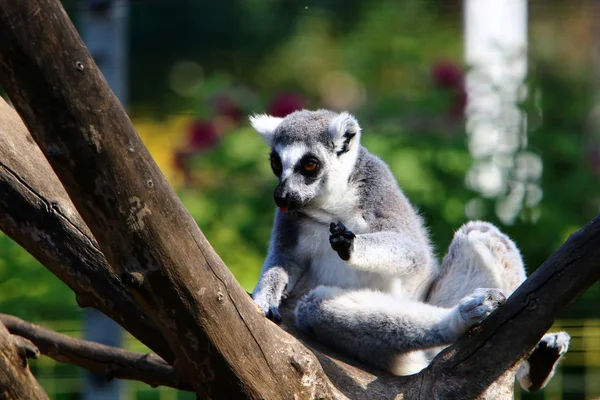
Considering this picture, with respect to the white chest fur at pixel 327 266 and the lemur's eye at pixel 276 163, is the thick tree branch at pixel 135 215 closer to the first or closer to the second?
the white chest fur at pixel 327 266

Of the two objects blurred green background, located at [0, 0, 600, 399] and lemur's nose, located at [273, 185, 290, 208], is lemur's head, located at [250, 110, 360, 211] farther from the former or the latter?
blurred green background, located at [0, 0, 600, 399]

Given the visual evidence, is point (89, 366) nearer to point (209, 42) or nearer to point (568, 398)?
point (568, 398)

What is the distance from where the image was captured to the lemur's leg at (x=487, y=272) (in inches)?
117

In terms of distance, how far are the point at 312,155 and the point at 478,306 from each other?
92 cm

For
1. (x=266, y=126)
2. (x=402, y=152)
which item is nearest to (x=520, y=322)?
(x=266, y=126)

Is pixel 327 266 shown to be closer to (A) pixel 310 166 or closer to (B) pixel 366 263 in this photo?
(B) pixel 366 263

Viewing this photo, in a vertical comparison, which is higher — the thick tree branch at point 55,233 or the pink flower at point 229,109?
the pink flower at point 229,109

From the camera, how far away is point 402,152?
5.36 meters

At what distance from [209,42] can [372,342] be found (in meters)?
4.82

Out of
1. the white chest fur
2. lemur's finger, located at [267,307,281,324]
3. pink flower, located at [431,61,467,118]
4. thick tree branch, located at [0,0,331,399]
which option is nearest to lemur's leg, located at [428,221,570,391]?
the white chest fur

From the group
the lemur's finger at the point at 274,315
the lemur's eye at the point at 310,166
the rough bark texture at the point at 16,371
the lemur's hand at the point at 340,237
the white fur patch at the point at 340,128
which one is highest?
the white fur patch at the point at 340,128

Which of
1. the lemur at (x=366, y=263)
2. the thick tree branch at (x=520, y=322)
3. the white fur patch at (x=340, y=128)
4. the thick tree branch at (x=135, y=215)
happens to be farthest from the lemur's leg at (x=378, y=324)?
the white fur patch at (x=340, y=128)

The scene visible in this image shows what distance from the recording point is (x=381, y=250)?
295cm

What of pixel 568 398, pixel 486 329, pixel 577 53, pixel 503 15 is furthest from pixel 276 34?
pixel 486 329
